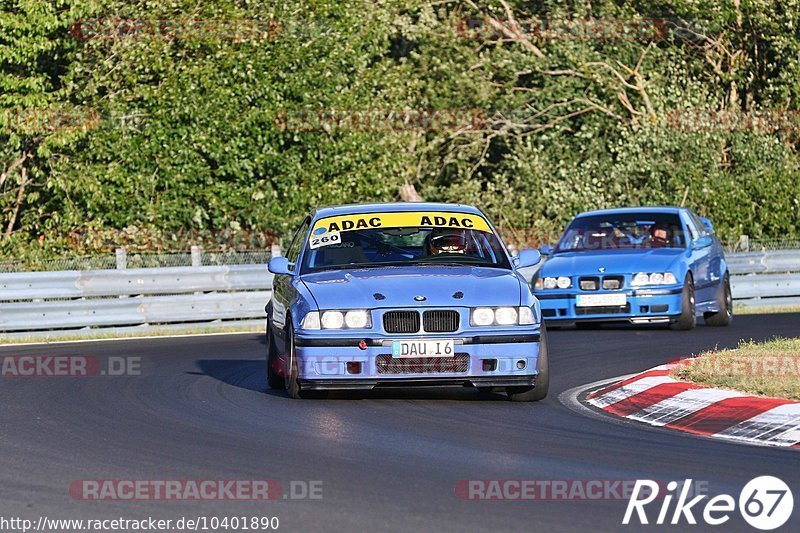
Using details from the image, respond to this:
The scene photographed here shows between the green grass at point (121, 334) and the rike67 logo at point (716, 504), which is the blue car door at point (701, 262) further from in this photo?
the rike67 logo at point (716, 504)

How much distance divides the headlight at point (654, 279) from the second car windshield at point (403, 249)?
700cm

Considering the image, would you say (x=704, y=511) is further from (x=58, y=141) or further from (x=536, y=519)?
(x=58, y=141)

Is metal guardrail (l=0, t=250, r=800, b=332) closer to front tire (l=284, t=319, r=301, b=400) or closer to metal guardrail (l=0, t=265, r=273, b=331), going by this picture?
metal guardrail (l=0, t=265, r=273, b=331)

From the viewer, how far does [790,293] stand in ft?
82.1

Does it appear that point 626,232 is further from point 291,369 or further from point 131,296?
point 291,369

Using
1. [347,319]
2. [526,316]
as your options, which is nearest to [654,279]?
[526,316]

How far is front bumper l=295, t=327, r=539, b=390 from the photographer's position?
10797mm

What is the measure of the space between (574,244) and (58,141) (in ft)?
34.0

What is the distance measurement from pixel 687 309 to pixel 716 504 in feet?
40.8

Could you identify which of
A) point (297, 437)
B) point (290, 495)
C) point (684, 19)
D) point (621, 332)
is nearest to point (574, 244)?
point (621, 332)

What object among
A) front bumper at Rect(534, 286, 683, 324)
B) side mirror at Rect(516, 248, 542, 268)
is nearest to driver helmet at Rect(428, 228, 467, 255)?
side mirror at Rect(516, 248, 542, 268)

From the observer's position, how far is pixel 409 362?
10.8 m

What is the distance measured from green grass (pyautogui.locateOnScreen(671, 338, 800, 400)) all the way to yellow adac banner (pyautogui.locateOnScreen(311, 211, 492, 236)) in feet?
6.63

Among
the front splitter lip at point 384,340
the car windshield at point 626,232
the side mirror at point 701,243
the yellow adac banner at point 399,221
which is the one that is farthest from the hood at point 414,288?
the car windshield at point 626,232
